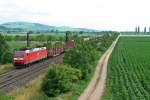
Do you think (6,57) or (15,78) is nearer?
(15,78)

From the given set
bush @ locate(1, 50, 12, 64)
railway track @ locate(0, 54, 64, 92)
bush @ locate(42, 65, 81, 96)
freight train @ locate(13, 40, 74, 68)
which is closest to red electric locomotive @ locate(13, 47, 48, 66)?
freight train @ locate(13, 40, 74, 68)

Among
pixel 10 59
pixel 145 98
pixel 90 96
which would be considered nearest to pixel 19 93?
pixel 90 96

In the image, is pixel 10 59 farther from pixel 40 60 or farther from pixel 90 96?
pixel 90 96

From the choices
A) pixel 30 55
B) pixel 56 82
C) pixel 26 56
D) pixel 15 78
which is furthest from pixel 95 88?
pixel 30 55

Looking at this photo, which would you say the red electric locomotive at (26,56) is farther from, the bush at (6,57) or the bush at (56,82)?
the bush at (56,82)

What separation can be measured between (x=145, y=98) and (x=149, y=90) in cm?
455

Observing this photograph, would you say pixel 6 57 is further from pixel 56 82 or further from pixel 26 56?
pixel 56 82

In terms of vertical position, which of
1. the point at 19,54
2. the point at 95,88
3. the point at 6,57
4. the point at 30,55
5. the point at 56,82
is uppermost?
the point at 19,54

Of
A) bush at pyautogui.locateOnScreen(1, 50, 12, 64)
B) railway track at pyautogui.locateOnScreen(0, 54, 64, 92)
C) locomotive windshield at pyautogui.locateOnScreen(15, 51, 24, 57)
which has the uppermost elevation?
locomotive windshield at pyautogui.locateOnScreen(15, 51, 24, 57)

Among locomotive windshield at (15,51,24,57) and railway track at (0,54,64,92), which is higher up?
locomotive windshield at (15,51,24,57)

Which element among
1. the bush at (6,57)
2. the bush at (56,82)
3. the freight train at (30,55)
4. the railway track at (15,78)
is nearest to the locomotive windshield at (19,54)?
the freight train at (30,55)

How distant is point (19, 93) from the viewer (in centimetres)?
3600

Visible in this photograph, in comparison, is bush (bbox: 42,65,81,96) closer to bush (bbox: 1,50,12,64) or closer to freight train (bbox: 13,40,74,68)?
freight train (bbox: 13,40,74,68)

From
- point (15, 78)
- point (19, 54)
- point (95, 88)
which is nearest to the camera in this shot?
point (95, 88)
